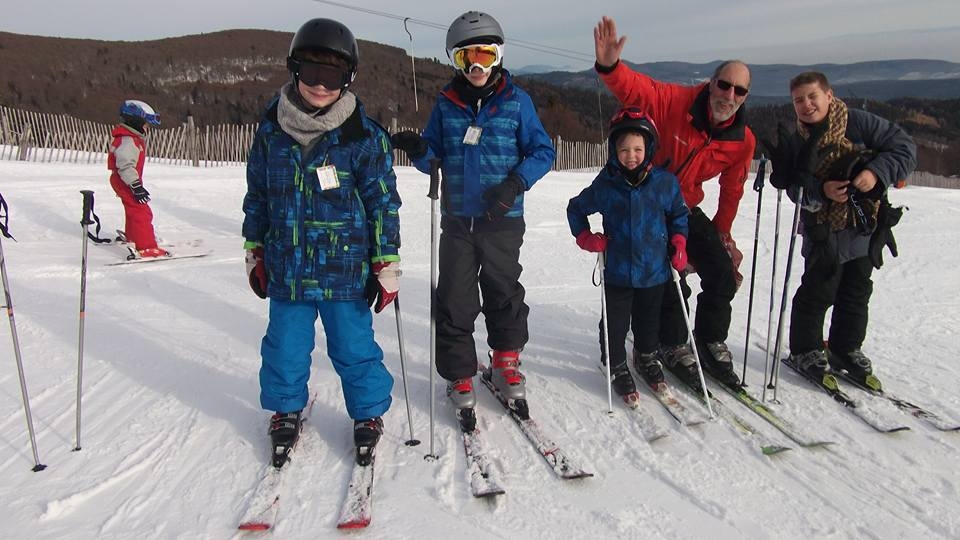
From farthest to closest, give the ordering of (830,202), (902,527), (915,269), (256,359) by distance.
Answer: (915,269) → (256,359) → (830,202) → (902,527)

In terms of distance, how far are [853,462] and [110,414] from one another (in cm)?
397

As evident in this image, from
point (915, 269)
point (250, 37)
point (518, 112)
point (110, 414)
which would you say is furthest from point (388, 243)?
point (250, 37)

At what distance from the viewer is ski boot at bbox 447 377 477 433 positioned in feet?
10.8

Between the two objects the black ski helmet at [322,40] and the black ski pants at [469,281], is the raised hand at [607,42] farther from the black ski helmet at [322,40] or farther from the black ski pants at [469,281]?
the black ski helmet at [322,40]

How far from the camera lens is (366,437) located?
302cm

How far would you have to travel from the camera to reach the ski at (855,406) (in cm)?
325

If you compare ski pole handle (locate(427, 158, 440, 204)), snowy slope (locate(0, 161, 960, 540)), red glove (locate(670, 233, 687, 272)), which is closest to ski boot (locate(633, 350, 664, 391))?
snowy slope (locate(0, 161, 960, 540))

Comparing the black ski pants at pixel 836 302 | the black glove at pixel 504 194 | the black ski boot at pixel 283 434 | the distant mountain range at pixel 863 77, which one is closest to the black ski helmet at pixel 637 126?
the black glove at pixel 504 194

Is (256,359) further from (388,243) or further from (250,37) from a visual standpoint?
(250,37)

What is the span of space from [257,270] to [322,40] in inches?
44.4

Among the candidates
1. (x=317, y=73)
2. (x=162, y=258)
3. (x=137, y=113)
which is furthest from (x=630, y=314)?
(x=137, y=113)

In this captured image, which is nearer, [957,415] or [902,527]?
[902,527]

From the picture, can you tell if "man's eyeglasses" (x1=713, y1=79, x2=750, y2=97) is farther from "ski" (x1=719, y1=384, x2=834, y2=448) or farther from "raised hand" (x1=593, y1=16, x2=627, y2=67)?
"ski" (x1=719, y1=384, x2=834, y2=448)

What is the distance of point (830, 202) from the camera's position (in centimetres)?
366
